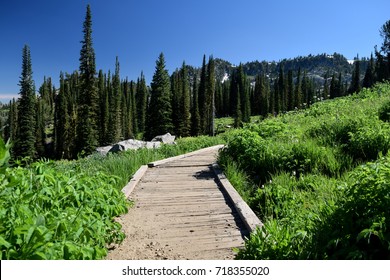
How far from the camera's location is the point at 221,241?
4.59 meters

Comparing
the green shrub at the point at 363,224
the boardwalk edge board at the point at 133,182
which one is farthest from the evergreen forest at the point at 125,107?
the green shrub at the point at 363,224

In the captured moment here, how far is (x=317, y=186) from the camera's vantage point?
5.46 metres

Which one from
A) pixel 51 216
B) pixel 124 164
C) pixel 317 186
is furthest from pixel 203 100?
pixel 51 216

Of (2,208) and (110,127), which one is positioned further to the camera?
(110,127)

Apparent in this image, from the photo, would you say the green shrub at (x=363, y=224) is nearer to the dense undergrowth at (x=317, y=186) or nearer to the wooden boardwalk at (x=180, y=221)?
the dense undergrowth at (x=317, y=186)

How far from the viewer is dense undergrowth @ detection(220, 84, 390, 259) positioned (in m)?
3.07

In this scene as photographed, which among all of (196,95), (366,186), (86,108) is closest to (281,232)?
(366,186)

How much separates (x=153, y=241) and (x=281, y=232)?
192cm

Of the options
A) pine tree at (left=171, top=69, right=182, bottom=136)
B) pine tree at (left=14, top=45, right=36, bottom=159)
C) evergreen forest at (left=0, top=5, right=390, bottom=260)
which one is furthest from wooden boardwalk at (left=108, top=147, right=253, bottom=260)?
pine tree at (left=171, top=69, right=182, bottom=136)

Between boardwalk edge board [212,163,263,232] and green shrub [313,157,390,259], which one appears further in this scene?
boardwalk edge board [212,163,263,232]

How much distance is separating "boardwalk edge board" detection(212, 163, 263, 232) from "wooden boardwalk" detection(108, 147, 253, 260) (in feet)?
0.33

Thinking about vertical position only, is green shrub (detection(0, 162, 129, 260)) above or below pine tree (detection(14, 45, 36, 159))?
below

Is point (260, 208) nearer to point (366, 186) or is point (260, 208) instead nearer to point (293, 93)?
point (366, 186)

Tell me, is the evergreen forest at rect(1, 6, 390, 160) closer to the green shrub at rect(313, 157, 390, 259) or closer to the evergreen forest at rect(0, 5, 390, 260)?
the evergreen forest at rect(0, 5, 390, 260)
